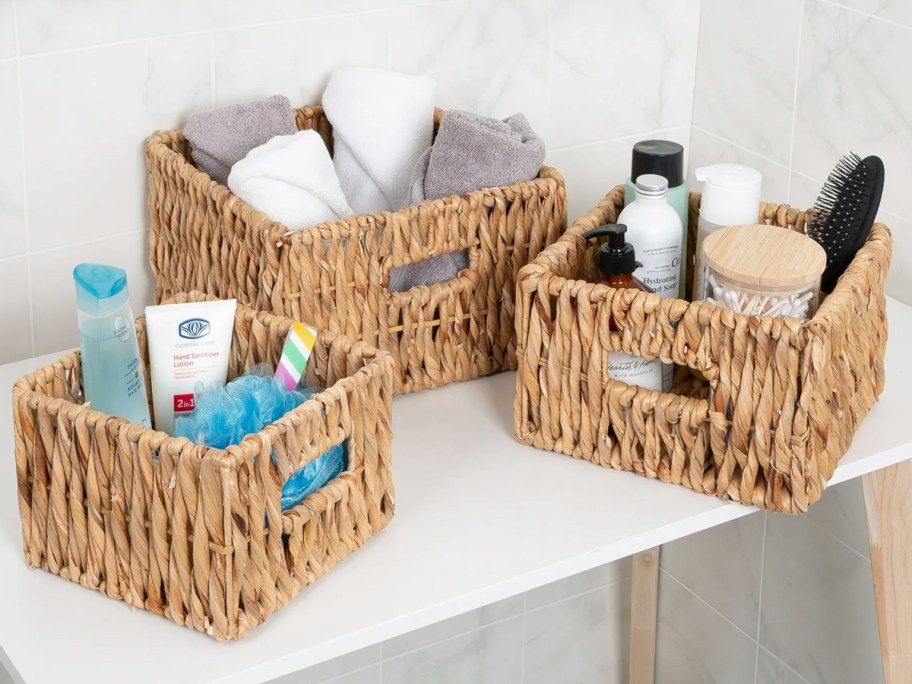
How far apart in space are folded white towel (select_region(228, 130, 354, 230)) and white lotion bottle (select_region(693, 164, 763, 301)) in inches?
12.2

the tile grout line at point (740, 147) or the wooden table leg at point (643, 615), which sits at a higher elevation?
the tile grout line at point (740, 147)

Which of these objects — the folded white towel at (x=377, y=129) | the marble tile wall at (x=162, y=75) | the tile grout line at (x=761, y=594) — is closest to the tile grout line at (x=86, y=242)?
the marble tile wall at (x=162, y=75)

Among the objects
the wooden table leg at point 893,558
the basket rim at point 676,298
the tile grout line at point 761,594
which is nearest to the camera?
the basket rim at point 676,298

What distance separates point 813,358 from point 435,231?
0.34 meters

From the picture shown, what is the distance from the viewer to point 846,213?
3.14ft

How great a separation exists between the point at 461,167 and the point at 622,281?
0.18 m

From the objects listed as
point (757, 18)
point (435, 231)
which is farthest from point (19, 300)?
point (757, 18)

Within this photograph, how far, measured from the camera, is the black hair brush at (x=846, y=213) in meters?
0.94

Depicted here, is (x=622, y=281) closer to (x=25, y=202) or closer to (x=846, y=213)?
(x=846, y=213)

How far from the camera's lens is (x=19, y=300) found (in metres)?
1.11

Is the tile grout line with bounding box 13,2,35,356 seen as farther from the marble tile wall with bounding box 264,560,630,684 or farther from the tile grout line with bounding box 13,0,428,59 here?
the marble tile wall with bounding box 264,560,630,684

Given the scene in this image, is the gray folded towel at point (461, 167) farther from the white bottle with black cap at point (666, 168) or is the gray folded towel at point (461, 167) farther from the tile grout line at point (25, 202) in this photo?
the tile grout line at point (25, 202)

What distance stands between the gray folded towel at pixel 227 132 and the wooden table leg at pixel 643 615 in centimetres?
83

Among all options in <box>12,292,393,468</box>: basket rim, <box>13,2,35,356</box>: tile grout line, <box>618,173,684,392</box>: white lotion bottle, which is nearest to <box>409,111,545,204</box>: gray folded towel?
<box>618,173,684,392</box>: white lotion bottle
